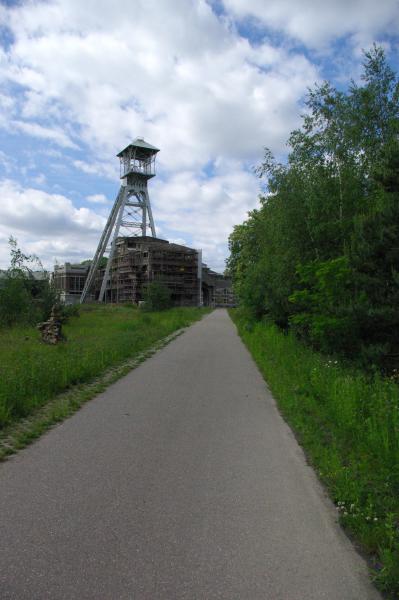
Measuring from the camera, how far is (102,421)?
24.6 ft

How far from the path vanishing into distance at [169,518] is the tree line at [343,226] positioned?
372 centimetres

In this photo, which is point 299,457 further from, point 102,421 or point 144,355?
point 144,355

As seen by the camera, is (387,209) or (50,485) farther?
(387,209)

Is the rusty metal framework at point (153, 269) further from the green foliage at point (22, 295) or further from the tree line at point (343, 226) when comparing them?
the tree line at point (343, 226)

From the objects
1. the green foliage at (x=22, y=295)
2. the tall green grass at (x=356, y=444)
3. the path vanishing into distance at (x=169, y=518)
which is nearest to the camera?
the path vanishing into distance at (x=169, y=518)

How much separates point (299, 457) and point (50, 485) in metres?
2.98

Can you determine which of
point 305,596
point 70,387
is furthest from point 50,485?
point 70,387

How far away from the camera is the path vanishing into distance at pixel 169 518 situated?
10.4 ft

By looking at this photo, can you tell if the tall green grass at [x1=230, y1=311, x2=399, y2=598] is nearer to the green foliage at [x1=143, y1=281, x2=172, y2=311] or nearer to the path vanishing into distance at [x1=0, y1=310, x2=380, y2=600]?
the path vanishing into distance at [x1=0, y1=310, x2=380, y2=600]

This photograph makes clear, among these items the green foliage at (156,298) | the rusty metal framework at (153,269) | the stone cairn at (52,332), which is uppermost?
the rusty metal framework at (153,269)

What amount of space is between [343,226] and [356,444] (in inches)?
358

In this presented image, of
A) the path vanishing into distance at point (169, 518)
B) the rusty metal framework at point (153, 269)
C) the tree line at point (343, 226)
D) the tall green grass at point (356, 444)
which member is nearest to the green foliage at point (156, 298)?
the rusty metal framework at point (153, 269)

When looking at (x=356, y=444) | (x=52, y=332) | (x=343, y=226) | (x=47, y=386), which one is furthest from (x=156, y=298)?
(x=356, y=444)

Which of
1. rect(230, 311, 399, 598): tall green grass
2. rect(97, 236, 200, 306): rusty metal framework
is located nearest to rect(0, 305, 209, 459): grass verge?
rect(230, 311, 399, 598): tall green grass
